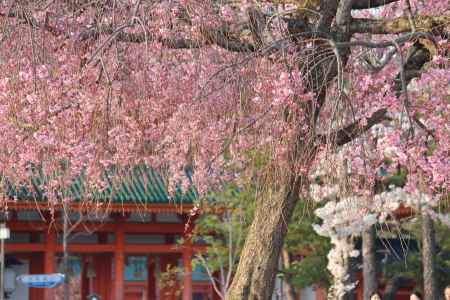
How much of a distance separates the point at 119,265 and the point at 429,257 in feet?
33.5

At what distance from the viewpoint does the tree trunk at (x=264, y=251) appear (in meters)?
11.0

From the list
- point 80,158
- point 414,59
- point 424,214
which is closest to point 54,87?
point 80,158

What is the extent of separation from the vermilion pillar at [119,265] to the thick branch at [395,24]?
19.3 metres

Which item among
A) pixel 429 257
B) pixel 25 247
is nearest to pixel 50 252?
pixel 25 247

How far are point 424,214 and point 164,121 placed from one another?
11869mm

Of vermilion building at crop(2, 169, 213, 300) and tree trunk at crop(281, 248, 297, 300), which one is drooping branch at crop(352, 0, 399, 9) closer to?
tree trunk at crop(281, 248, 297, 300)

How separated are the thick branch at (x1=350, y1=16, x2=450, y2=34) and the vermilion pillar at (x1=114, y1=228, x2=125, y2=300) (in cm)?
1932

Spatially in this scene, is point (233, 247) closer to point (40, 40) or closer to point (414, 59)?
point (414, 59)

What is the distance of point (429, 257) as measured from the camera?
23047 mm

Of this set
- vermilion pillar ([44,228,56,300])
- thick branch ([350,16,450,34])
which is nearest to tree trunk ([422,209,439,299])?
vermilion pillar ([44,228,56,300])

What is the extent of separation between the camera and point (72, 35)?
1006 cm

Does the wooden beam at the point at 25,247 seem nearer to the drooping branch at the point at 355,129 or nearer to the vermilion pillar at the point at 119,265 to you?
the vermilion pillar at the point at 119,265

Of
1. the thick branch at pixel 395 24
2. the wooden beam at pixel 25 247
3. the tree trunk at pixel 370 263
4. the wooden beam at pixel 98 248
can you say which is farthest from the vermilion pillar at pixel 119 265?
the thick branch at pixel 395 24

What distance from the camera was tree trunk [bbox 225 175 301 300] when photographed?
36.2 ft
